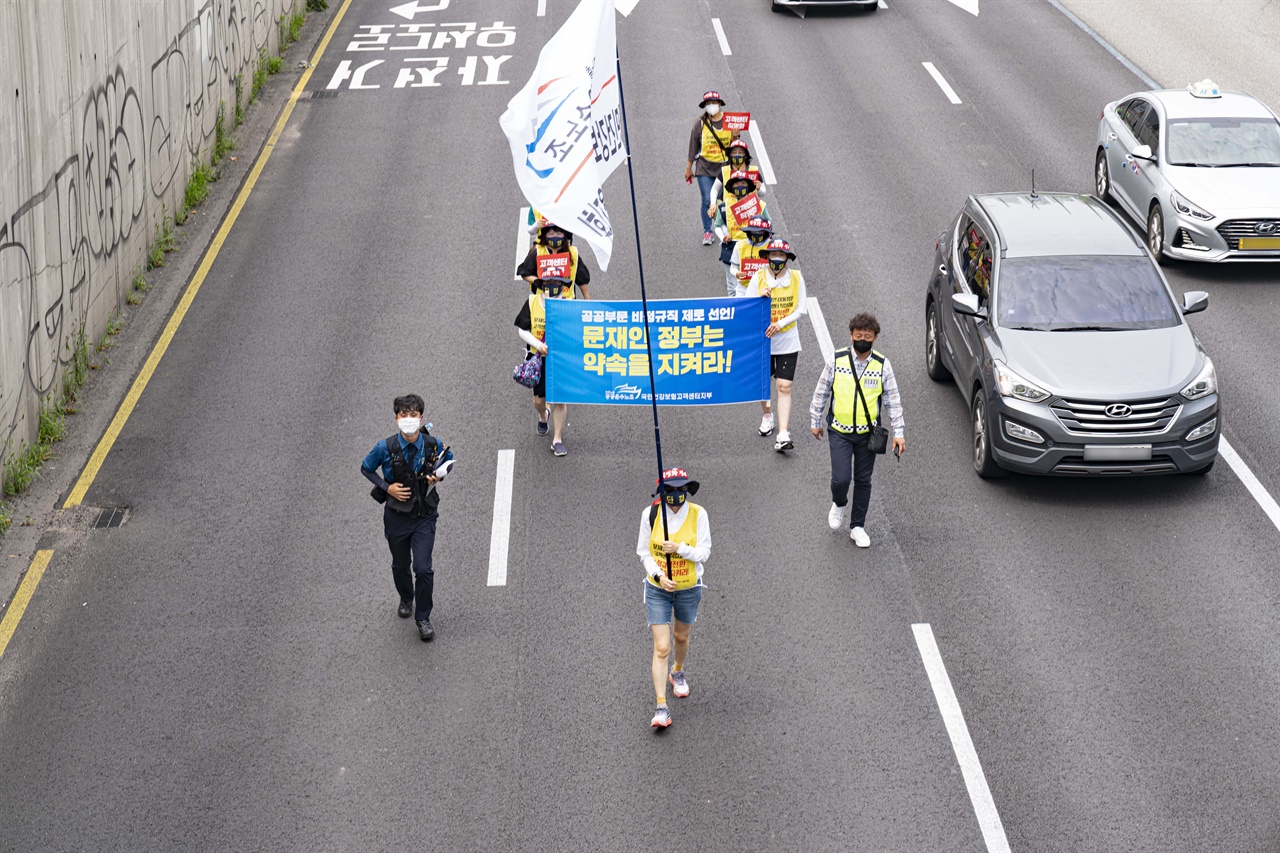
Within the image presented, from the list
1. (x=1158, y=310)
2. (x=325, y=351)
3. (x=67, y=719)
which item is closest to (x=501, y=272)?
(x=325, y=351)

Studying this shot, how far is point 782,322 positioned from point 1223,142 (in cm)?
829

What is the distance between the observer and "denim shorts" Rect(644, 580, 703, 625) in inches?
Answer: 364

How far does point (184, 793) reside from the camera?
901cm

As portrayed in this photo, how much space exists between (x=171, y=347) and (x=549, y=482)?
526cm

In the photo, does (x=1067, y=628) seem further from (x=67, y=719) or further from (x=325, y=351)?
(x=325, y=351)

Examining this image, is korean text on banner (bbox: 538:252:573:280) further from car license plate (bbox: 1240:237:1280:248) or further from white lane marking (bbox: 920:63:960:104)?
white lane marking (bbox: 920:63:960:104)

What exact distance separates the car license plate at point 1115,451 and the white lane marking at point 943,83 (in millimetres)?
12732

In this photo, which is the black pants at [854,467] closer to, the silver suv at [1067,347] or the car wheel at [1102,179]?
the silver suv at [1067,347]

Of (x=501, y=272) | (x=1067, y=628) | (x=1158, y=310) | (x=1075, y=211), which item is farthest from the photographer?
(x=501, y=272)

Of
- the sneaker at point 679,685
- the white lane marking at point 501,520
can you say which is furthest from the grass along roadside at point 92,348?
the sneaker at point 679,685

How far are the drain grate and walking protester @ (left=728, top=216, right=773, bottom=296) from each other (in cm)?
585

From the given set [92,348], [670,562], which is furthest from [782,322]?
[92,348]

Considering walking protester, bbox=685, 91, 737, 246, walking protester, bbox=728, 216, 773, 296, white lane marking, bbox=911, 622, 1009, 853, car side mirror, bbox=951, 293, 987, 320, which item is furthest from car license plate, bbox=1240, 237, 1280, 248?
white lane marking, bbox=911, 622, 1009, 853

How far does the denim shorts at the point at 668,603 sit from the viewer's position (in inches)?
364
